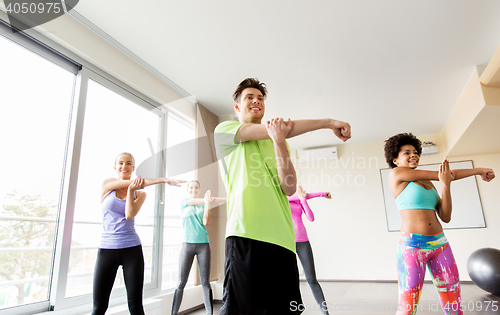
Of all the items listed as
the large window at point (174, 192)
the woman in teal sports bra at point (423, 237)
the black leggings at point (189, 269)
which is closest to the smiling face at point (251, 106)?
the woman in teal sports bra at point (423, 237)

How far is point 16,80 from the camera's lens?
7.59 ft

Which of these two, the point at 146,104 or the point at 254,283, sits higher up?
the point at 146,104

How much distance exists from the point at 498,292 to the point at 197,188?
11.9ft

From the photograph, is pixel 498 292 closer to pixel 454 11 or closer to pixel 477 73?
pixel 477 73

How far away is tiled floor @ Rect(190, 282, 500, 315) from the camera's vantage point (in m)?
3.06

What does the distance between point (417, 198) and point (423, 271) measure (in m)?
0.42

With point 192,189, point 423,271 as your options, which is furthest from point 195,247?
point 423,271

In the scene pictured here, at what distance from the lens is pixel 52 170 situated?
2.43 m

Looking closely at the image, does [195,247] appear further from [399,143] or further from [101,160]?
[399,143]

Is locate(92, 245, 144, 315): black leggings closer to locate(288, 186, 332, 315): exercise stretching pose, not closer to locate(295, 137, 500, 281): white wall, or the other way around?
locate(288, 186, 332, 315): exercise stretching pose

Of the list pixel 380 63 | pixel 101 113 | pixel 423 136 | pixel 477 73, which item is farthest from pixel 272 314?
pixel 423 136

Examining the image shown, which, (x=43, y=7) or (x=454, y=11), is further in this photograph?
(x=454, y=11)

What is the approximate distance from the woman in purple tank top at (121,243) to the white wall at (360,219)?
4.50m

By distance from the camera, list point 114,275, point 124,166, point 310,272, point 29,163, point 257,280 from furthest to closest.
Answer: point 310,272, point 29,163, point 124,166, point 114,275, point 257,280
